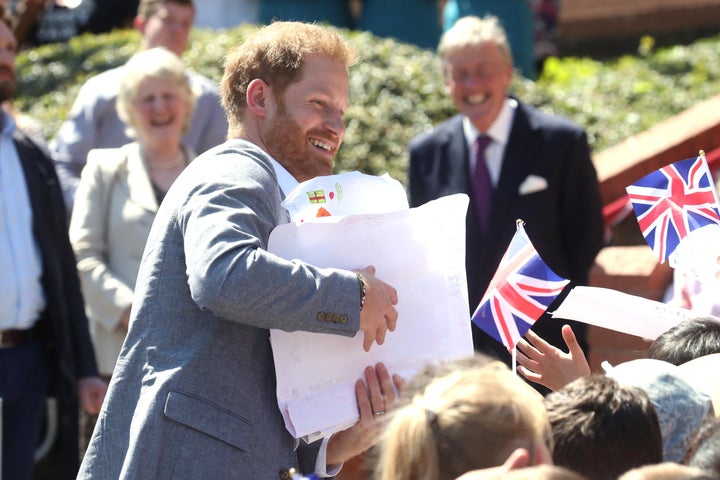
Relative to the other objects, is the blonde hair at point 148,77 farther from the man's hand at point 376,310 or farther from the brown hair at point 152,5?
the man's hand at point 376,310

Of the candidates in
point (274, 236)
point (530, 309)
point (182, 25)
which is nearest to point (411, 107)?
point (182, 25)

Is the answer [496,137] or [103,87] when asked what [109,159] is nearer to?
[103,87]

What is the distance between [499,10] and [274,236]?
297 inches

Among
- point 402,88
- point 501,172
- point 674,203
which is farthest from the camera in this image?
point 402,88

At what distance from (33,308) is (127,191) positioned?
762 millimetres

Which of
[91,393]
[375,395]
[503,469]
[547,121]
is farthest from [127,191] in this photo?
[503,469]

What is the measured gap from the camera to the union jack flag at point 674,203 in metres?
4.01

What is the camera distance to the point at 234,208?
311 centimetres

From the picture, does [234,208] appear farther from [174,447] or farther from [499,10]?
[499,10]

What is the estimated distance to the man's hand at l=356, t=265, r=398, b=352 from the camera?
310cm

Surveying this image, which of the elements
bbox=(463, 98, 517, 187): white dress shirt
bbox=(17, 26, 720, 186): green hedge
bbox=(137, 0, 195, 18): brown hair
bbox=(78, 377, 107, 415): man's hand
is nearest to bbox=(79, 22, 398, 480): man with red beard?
bbox=(78, 377, 107, 415): man's hand

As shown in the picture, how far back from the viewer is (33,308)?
5484 millimetres

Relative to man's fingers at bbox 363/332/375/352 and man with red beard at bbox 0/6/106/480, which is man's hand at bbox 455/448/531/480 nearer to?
man's fingers at bbox 363/332/375/352

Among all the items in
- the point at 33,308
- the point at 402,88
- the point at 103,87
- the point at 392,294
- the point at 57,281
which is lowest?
the point at 33,308
